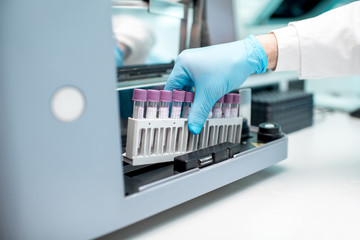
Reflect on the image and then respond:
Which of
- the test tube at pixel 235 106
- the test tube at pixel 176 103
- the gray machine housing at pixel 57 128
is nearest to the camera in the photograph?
the gray machine housing at pixel 57 128

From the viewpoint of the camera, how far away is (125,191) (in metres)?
0.52

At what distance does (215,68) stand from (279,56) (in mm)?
204

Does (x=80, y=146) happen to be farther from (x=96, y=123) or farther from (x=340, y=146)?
(x=340, y=146)

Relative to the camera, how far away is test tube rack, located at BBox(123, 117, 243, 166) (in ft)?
2.03

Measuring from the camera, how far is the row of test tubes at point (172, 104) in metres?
0.63

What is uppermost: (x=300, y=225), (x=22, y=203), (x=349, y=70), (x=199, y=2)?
(x=199, y=2)

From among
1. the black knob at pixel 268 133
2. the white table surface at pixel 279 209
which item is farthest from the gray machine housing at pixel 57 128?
the black knob at pixel 268 133

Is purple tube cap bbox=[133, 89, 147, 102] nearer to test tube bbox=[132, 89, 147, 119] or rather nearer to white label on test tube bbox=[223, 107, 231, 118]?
test tube bbox=[132, 89, 147, 119]

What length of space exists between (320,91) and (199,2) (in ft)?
3.63

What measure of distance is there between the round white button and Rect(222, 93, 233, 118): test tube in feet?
1.38

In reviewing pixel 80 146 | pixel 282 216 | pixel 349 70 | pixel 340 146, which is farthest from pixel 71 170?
pixel 340 146

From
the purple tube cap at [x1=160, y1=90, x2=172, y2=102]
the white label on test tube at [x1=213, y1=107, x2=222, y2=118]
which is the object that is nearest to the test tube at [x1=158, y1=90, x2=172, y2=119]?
the purple tube cap at [x1=160, y1=90, x2=172, y2=102]

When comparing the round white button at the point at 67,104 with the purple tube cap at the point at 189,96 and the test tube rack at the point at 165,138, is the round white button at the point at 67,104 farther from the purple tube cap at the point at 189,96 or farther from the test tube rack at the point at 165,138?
the purple tube cap at the point at 189,96

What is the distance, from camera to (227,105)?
0.78m
